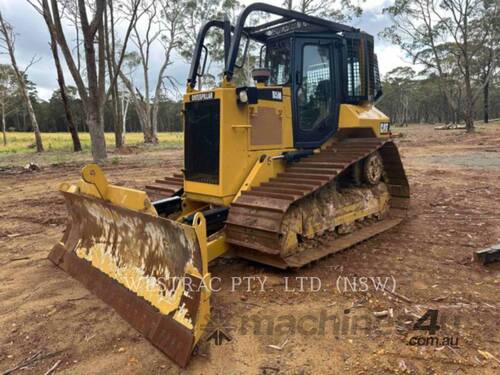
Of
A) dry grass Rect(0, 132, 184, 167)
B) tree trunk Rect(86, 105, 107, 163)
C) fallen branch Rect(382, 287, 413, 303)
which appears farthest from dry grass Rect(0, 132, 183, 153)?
fallen branch Rect(382, 287, 413, 303)

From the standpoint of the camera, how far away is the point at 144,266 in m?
3.62

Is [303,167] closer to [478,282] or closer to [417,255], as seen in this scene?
[417,255]

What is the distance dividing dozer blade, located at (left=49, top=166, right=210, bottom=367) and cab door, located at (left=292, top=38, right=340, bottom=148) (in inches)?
97.5

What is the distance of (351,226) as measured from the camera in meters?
5.36

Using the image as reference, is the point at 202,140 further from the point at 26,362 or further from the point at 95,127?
the point at 95,127

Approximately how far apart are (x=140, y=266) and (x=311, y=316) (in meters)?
1.59

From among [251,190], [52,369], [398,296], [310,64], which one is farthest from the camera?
[310,64]

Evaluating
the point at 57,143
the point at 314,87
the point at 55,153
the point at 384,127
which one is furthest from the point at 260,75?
the point at 57,143

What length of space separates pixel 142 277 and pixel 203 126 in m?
1.94

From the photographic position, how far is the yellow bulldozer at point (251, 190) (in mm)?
3301

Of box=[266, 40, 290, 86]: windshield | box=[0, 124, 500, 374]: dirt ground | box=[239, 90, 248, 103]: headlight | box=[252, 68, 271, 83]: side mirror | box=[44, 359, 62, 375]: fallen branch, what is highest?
box=[266, 40, 290, 86]: windshield

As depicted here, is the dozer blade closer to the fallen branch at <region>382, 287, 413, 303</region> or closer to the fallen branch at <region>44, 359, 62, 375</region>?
the fallen branch at <region>44, 359, 62, 375</region>

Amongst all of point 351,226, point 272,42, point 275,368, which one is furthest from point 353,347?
point 272,42

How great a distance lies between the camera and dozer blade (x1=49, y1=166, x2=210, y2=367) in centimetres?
295
